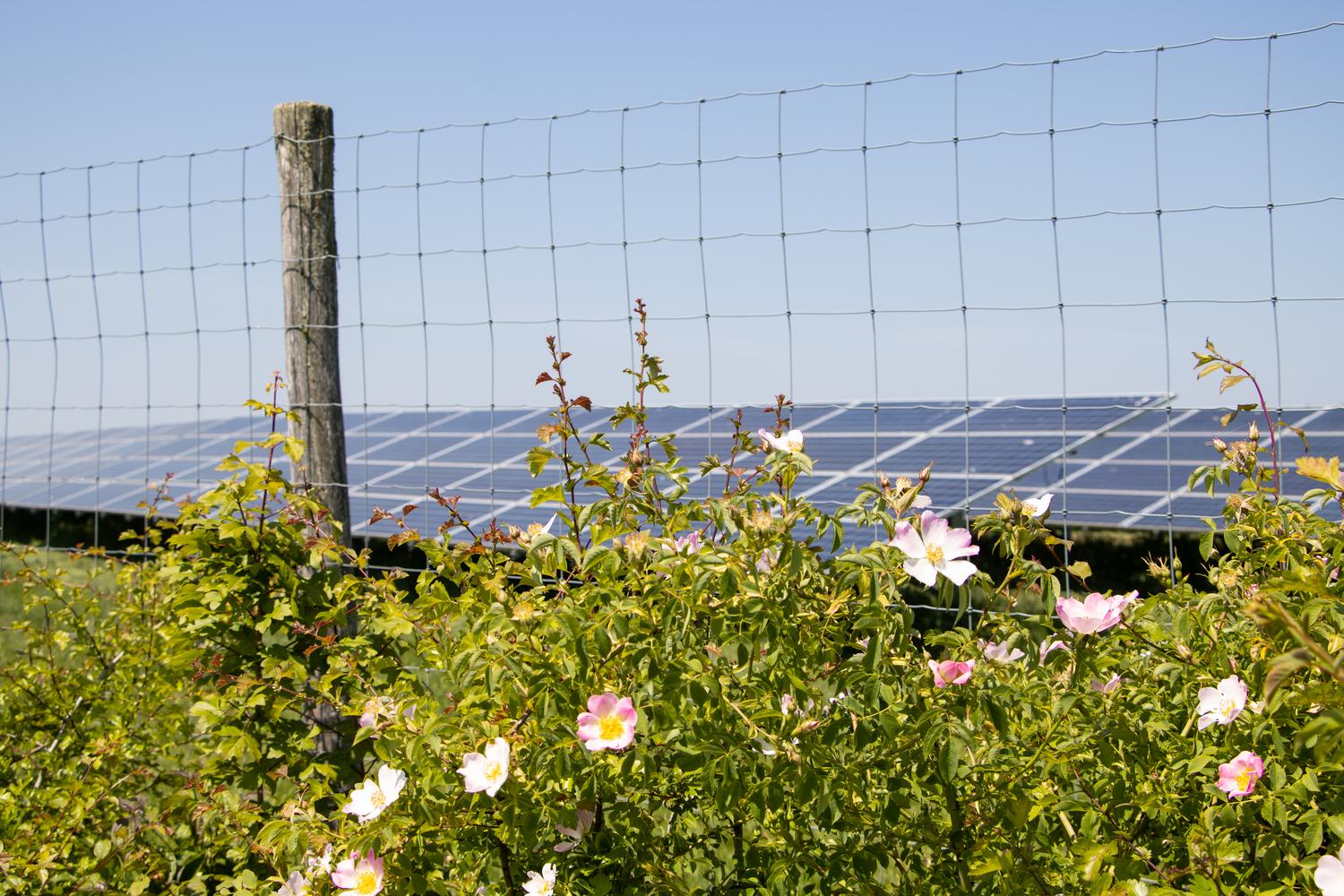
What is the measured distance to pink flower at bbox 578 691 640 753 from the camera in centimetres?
168

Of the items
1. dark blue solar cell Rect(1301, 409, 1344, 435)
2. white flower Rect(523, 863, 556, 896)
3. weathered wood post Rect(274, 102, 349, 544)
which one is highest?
weathered wood post Rect(274, 102, 349, 544)

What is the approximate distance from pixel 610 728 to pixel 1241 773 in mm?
851

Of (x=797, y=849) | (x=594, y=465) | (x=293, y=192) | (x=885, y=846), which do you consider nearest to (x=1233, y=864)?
(x=885, y=846)

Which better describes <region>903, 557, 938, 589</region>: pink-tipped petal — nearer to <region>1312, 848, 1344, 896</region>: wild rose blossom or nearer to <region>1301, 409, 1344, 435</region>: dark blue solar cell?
<region>1312, 848, 1344, 896</region>: wild rose blossom

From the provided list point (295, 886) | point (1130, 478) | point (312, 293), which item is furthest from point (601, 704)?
point (1130, 478)

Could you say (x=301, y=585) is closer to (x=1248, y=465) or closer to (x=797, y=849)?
(x=797, y=849)

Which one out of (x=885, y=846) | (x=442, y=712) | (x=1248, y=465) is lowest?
(x=885, y=846)

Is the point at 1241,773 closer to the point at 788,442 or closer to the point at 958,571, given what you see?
the point at 958,571

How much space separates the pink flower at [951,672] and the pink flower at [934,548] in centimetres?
14

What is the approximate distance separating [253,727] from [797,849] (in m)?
1.48

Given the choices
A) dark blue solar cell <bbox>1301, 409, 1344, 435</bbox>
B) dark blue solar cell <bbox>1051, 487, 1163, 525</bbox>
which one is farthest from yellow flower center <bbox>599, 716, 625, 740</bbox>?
dark blue solar cell <bbox>1301, 409, 1344, 435</bbox>

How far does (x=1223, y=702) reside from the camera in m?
1.70

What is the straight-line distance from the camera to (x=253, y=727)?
8.95 ft

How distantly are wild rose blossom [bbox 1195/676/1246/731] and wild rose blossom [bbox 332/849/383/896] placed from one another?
126cm
